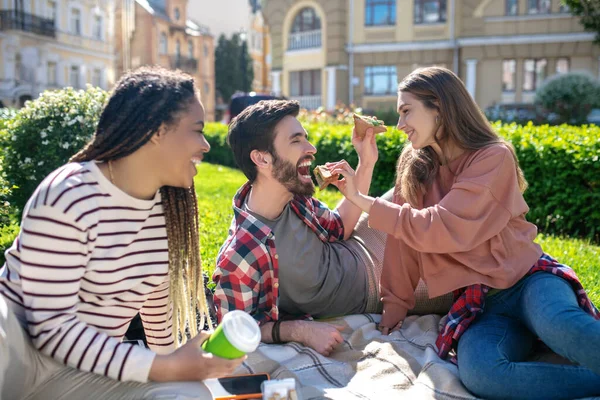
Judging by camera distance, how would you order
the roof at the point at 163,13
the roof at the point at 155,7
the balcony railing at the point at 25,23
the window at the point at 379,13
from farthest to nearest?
the roof at the point at 163,13 < the roof at the point at 155,7 < the balcony railing at the point at 25,23 < the window at the point at 379,13

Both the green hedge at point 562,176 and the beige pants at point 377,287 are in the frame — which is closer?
the beige pants at point 377,287

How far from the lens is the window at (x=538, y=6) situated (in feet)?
83.7

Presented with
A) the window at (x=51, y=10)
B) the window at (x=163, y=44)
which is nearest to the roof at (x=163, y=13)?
the window at (x=163, y=44)

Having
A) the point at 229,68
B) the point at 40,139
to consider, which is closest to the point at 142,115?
the point at 40,139

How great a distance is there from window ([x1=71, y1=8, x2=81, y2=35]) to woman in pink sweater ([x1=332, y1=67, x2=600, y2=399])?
37834 millimetres

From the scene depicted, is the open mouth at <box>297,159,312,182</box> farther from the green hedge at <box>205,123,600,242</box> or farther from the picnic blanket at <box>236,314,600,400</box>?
the green hedge at <box>205,123,600,242</box>

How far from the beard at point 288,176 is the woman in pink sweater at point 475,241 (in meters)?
0.21

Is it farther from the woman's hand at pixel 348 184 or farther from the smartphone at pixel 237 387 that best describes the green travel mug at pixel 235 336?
the woman's hand at pixel 348 184

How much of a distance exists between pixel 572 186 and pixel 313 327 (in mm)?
4949

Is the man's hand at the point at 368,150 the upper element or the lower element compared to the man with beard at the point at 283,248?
upper

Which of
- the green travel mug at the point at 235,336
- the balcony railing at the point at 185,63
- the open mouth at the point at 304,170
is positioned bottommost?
the green travel mug at the point at 235,336

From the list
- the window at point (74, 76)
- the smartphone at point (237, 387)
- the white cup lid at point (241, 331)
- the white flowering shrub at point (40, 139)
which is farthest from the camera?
the window at point (74, 76)

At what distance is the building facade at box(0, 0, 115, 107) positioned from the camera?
106 feet

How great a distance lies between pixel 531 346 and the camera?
3.16 metres
